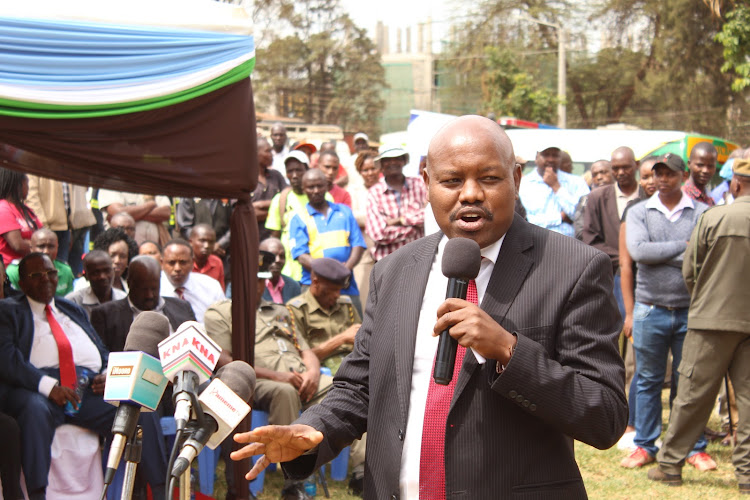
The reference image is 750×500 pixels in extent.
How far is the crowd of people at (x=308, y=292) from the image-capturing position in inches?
225

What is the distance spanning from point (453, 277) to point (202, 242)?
6.38 meters

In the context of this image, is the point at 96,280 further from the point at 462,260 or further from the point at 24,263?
the point at 462,260

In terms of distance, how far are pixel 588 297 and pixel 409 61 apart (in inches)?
1833

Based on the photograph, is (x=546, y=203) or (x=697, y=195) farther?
(x=546, y=203)

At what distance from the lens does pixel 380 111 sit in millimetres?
36969

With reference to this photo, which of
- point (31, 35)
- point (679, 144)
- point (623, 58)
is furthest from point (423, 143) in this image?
point (623, 58)

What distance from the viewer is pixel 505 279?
2.37 metres

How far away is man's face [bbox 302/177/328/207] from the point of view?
28.7ft

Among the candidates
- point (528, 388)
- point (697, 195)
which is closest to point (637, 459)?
point (697, 195)

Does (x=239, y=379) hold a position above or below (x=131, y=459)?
above

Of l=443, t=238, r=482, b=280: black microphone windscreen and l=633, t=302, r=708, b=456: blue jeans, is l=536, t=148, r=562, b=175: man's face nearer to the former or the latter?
l=633, t=302, r=708, b=456: blue jeans

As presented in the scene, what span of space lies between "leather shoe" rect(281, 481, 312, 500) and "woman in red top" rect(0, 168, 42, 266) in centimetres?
288

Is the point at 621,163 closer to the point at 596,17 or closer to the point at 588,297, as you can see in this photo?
the point at 588,297

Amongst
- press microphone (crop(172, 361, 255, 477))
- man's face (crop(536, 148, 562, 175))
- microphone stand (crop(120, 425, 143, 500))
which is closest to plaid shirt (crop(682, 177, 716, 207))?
man's face (crop(536, 148, 562, 175))
